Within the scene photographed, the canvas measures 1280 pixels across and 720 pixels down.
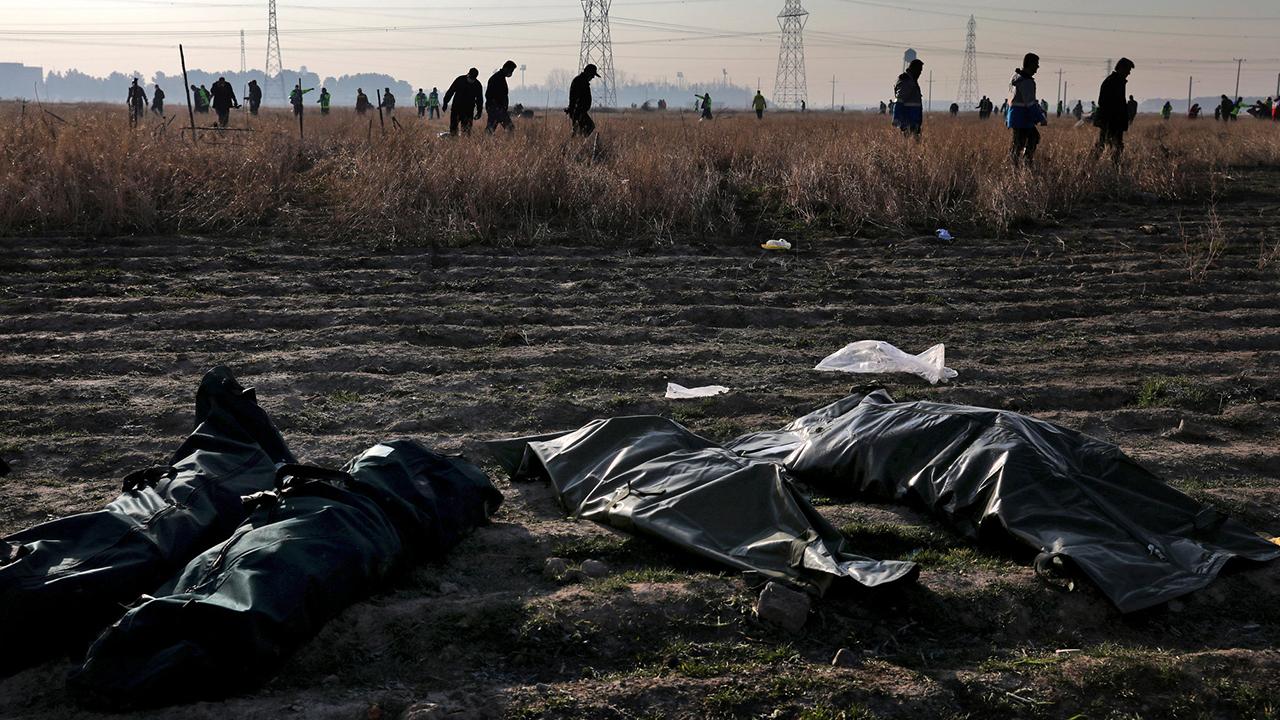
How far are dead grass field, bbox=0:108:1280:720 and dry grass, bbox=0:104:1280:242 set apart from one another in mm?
58

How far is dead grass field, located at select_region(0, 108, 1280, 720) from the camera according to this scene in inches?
114

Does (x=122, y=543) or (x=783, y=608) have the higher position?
(x=122, y=543)

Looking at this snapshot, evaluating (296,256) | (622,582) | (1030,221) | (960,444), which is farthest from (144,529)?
(1030,221)

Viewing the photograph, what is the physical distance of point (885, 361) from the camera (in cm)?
608

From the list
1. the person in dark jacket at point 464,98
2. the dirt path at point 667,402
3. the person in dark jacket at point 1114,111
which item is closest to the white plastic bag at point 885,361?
the dirt path at point 667,402

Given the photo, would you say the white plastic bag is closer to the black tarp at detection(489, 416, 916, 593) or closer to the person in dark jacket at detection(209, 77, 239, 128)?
the black tarp at detection(489, 416, 916, 593)

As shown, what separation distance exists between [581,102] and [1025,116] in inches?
211

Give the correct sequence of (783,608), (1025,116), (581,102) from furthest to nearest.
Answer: (581,102) < (1025,116) < (783,608)

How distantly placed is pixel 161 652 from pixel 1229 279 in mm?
8229

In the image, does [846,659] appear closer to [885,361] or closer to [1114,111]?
[885,361]

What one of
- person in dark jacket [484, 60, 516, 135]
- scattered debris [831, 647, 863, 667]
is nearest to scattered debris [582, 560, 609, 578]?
scattered debris [831, 647, 863, 667]

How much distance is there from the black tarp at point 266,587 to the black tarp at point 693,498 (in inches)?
28.2

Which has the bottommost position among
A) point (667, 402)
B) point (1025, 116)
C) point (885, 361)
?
point (667, 402)

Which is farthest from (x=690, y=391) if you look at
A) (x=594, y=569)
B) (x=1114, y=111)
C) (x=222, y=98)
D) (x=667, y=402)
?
(x=222, y=98)
